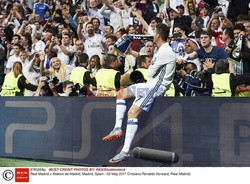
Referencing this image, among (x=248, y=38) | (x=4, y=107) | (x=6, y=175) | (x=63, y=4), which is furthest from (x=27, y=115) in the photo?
(x=63, y=4)

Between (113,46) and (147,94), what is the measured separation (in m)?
2.71

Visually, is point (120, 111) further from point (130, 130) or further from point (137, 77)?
point (137, 77)

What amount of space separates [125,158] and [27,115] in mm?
1951

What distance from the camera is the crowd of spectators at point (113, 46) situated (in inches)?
365

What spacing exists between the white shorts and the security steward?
0.90 metres

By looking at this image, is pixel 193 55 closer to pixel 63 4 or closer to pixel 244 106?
pixel 244 106

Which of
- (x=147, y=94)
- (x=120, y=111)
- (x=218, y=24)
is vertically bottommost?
(x=120, y=111)

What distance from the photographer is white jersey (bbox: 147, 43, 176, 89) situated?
28.8 ft

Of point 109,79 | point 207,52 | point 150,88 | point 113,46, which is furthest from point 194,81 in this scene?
point 113,46

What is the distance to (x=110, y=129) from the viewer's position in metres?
9.24

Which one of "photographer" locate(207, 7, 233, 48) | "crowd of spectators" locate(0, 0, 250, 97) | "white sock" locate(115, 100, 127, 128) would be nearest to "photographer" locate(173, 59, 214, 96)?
"crowd of spectators" locate(0, 0, 250, 97)

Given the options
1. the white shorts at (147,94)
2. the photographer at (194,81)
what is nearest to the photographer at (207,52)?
the photographer at (194,81)

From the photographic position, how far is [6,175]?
8359 millimetres

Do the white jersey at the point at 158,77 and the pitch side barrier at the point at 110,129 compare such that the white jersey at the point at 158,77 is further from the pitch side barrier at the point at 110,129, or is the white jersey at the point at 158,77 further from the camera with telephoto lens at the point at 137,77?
the camera with telephoto lens at the point at 137,77
